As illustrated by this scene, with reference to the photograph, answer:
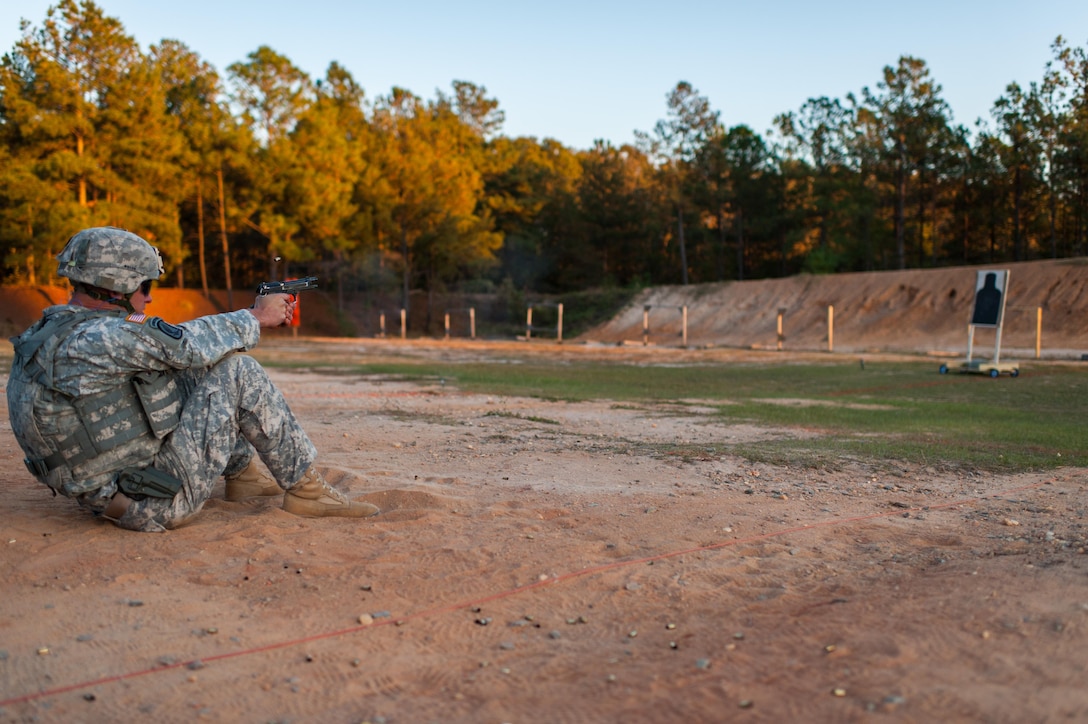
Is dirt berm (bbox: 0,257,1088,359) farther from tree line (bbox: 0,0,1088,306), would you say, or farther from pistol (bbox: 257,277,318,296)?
pistol (bbox: 257,277,318,296)

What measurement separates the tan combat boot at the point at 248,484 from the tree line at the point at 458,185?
3800cm

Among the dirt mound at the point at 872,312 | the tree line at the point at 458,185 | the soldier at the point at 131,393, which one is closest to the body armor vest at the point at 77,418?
the soldier at the point at 131,393

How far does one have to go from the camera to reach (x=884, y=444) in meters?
8.41

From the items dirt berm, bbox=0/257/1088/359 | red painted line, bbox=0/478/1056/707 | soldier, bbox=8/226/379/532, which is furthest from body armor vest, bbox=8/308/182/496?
dirt berm, bbox=0/257/1088/359

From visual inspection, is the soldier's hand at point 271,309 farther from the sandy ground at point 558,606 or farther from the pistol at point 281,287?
the sandy ground at point 558,606

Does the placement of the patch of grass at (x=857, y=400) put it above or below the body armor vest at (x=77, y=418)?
below

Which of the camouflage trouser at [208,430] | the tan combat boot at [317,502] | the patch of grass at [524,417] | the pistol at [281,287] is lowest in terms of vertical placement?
the patch of grass at [524,417]

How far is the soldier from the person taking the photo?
3.91m

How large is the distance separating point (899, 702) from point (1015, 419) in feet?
32.1

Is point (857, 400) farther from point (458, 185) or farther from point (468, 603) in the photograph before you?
point (458, 185)

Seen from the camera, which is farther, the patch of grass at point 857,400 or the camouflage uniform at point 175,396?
the patch of grass at point 857,400

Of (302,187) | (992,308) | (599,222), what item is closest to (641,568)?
(992,308)

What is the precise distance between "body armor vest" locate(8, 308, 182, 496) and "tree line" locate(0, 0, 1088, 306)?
127 feet

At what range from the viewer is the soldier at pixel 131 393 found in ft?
12.8
